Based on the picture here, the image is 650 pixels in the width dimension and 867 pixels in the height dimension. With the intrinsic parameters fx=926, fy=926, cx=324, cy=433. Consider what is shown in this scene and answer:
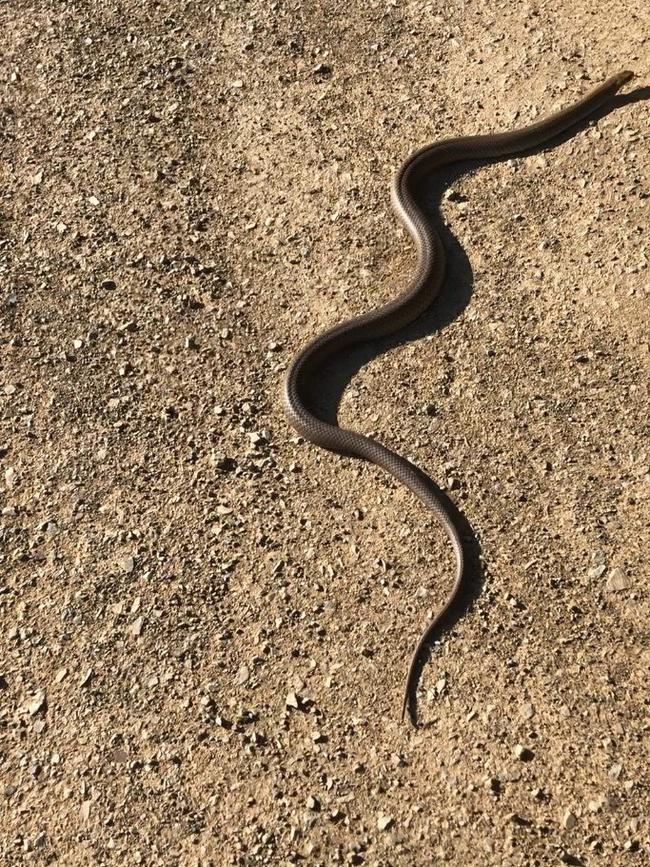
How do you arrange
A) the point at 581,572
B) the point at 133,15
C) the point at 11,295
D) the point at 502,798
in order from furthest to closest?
1. the point at 133,15
2. the point at 11,295
3. the point at 581,572
4. the point at 502,798

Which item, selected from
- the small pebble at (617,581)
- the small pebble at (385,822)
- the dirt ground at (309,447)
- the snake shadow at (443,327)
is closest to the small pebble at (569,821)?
the dirt ground at (309,447)

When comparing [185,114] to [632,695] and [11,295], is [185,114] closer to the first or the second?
[11,295]

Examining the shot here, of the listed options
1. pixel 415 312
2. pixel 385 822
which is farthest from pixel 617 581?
pixel 415 312

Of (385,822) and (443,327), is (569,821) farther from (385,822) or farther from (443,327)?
(443,327)

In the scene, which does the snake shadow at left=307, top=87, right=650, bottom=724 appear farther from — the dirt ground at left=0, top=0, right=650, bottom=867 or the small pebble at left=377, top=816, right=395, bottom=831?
the small pebble at left=377, top=816, right=395, bottom=831

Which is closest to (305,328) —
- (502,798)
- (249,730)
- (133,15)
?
(249,730)
